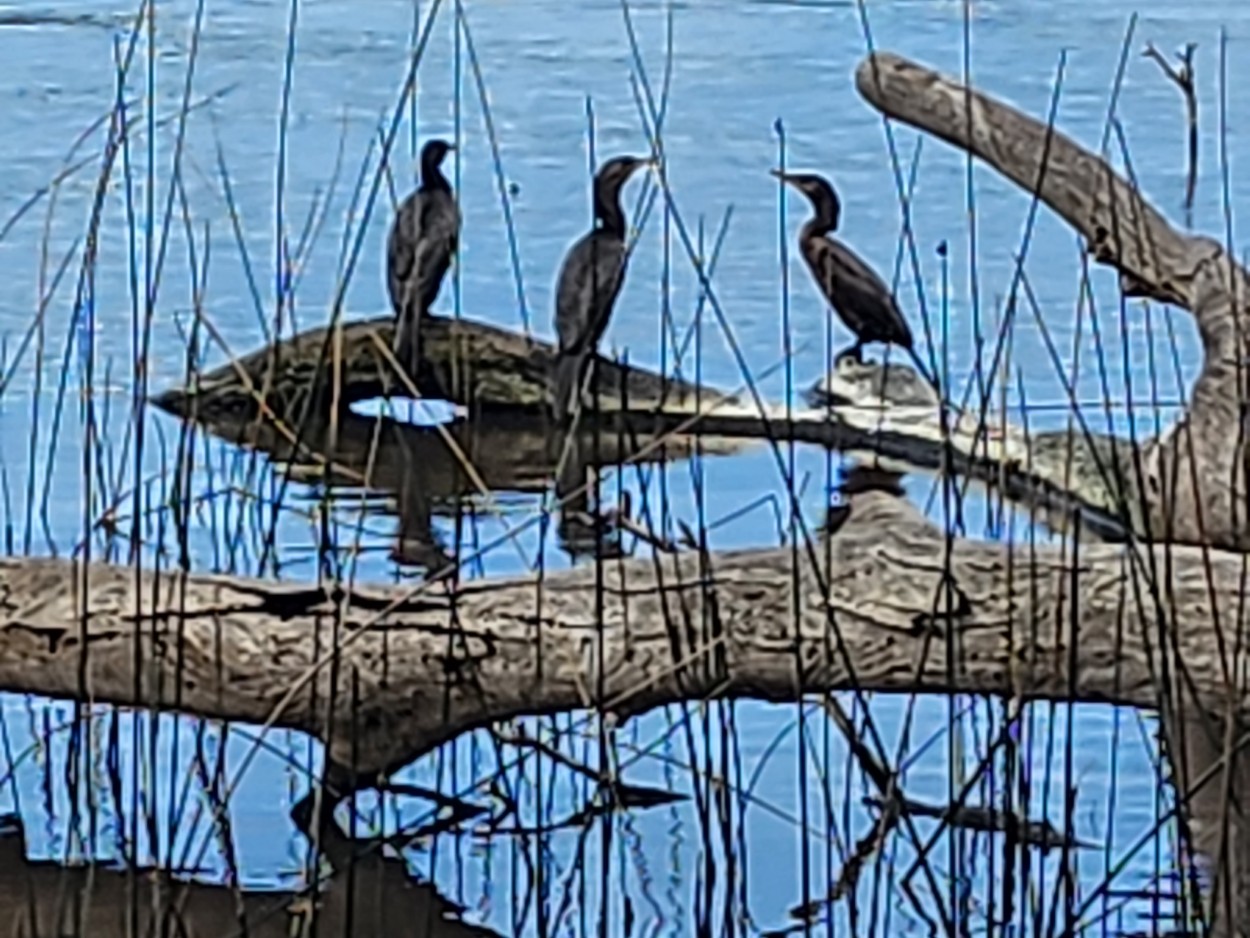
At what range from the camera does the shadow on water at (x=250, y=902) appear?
94.8 inches

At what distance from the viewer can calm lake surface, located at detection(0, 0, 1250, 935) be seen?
257cm

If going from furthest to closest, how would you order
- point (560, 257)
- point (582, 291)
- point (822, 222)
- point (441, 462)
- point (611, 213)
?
point (560, 257)
point (822, 222)
point (611, 213)
point (582, 291)
point (441, 462)

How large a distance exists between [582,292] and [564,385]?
5.9 inches

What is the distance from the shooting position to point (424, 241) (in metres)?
4.29

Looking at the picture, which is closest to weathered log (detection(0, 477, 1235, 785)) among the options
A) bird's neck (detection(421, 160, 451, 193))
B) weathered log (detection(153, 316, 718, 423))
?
weathered log (detection(153, 316, 718, 423))

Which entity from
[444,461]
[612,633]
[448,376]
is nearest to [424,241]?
[448,376]

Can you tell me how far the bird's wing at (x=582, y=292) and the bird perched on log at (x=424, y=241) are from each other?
170 millimetres

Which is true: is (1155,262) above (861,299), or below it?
above

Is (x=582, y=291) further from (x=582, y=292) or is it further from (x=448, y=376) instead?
(x=448, y=376)

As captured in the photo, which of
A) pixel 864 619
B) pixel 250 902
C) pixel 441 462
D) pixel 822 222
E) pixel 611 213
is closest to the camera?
pixel 864 619

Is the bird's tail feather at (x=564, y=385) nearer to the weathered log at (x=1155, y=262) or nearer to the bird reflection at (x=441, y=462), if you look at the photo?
the bird reflection at (x=441, y=462)

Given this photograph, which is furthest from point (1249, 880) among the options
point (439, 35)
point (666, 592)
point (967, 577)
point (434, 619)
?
point (439, 35)

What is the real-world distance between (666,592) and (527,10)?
4.88m

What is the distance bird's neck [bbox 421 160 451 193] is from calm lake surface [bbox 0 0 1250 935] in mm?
139
